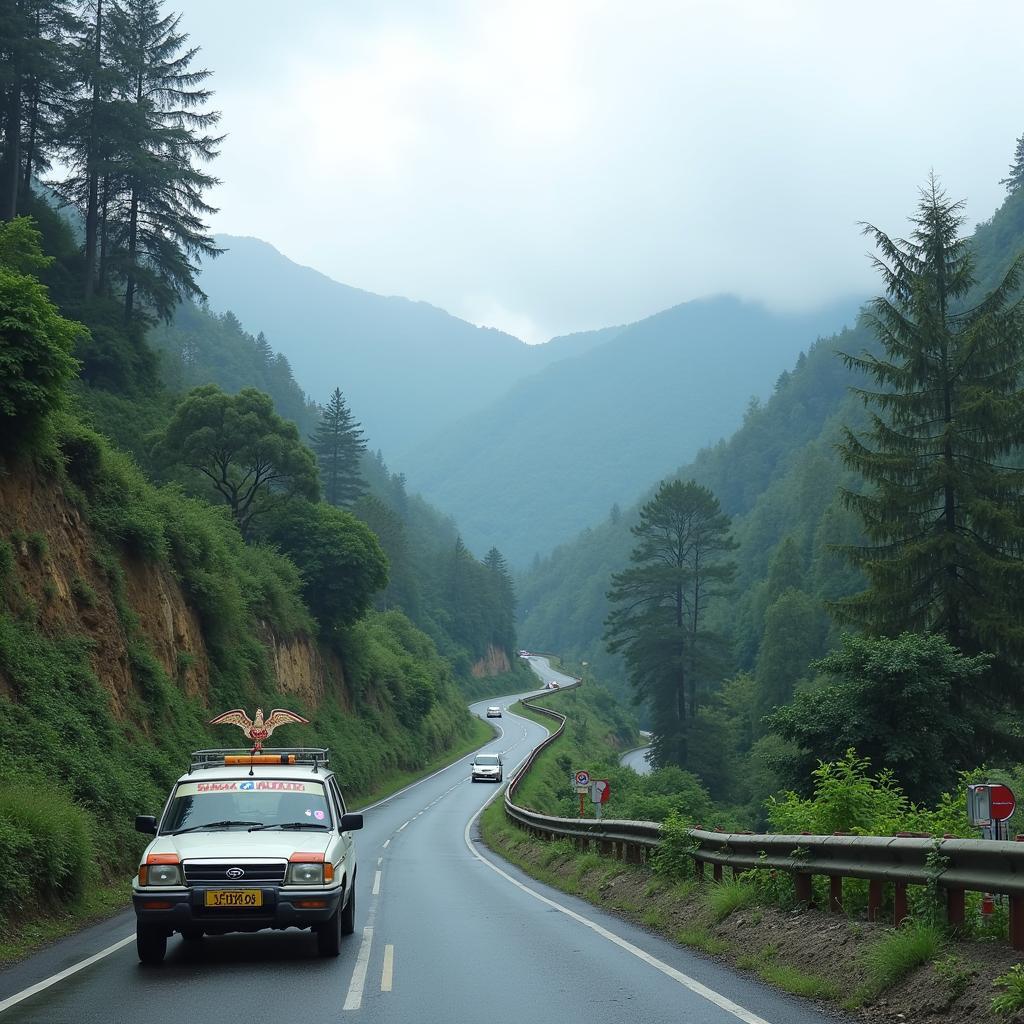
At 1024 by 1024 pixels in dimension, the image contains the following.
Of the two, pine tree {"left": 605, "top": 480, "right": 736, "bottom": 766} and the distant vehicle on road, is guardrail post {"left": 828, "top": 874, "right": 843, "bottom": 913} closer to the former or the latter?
pine tree {"left": 605, "top": 480, "right": 736, "bottom": 766}

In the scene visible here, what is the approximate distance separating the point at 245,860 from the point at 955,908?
6218 millimetres

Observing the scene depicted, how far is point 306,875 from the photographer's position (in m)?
10.7

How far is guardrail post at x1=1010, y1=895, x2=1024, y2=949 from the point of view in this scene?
7.54 m

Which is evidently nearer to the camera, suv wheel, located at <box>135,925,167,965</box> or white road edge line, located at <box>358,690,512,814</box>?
suv wheel, located at <box>135,925,167,965</box>

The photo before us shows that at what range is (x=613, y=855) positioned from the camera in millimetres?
20750

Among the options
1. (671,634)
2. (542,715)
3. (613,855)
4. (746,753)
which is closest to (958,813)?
(613,855)

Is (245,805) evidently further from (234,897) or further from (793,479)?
(793,479)

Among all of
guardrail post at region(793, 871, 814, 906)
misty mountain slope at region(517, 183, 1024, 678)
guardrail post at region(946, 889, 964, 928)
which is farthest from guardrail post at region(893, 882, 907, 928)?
misty mountain slope at region(517, 183, 1024, 678)

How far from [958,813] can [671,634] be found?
159 feet

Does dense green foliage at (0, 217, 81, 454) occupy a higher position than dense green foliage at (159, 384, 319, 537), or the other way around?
dense green foliage at (159, 384, 319, 537)

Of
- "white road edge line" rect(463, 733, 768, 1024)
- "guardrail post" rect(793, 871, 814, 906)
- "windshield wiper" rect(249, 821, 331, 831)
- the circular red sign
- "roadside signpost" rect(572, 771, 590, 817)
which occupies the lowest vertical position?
"roadside signpost" rect(572, 771, 590, 817)

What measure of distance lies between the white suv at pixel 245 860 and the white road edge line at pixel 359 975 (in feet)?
1.02

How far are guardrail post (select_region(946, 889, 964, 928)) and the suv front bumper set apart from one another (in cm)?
554

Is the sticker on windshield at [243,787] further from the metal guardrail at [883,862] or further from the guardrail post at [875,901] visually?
the guardrail post at [875,901]
